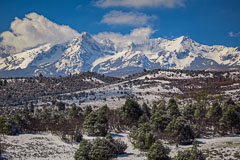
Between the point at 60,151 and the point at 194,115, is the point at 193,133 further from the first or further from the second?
the point at 60,151

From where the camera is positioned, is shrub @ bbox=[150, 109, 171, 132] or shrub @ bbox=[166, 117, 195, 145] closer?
shrub @ bbox=[166, 117, 195, 145]

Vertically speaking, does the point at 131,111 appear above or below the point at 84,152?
above

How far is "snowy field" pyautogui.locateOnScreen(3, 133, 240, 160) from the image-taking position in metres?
40.3

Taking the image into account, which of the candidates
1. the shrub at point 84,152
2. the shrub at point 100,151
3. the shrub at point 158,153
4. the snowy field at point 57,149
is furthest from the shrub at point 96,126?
the shrub at point 158,153

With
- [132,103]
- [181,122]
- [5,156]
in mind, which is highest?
[132,103]

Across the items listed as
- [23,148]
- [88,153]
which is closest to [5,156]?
[23,148]

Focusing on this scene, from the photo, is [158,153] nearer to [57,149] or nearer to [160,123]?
[57,149]

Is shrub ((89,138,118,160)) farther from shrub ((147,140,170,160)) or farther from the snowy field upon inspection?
shrub ((147,140,170,160))

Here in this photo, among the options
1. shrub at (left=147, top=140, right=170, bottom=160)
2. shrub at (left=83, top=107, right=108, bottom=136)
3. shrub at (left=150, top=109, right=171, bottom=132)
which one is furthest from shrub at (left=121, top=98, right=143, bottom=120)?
shrub at (left=147, top=140, right=170, bottom=160)

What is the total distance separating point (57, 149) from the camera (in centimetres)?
4903

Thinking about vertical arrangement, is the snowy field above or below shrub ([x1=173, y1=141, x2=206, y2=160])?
below

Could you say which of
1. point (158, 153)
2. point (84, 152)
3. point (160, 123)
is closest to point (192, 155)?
point (158, 153)

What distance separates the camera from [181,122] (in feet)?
173

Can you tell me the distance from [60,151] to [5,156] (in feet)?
31.3
